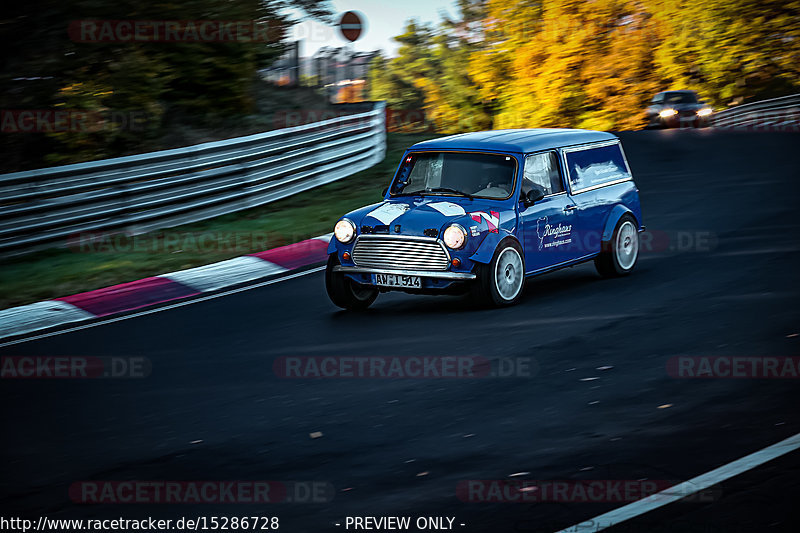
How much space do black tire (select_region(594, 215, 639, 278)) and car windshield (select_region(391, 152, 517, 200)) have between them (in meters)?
1.72

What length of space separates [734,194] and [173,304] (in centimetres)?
1036

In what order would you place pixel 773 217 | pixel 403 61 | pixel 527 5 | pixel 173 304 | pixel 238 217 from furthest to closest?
pixel 403 61, pixel 527 5, pixel 238 217, pixel 773 217, pixel 173 304

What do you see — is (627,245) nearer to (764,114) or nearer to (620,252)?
(620,252)

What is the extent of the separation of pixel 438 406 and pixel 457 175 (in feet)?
12.9

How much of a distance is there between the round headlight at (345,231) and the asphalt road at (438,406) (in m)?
0.78

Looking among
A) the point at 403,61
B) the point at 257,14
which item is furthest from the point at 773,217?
the point at 403,61

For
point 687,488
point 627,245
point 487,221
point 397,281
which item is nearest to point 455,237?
point 487,221

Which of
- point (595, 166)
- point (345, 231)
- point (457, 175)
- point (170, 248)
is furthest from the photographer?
point (170, 248)

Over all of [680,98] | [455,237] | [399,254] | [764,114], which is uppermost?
[680,98]

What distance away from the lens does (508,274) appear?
985 centimetres

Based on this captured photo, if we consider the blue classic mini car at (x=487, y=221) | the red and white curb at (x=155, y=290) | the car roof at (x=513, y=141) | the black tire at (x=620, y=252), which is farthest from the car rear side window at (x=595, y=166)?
the red and white curb at (x=155, y=290)

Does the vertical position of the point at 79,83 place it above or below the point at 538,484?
above

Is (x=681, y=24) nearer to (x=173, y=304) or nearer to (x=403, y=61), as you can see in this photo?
(x=173, y=304)

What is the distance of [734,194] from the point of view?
673 inches
